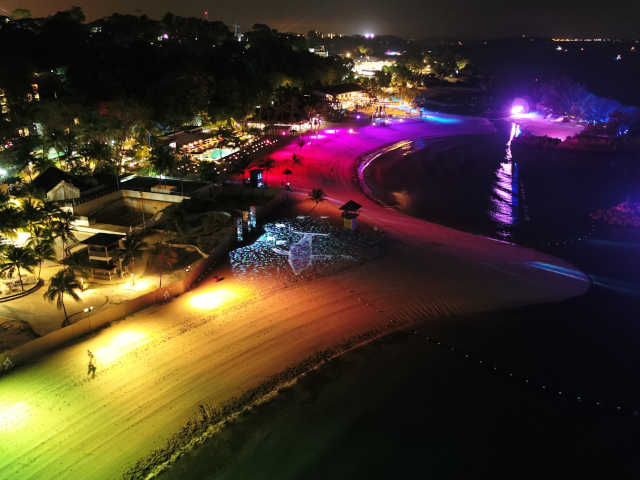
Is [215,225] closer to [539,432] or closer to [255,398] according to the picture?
[255,398]

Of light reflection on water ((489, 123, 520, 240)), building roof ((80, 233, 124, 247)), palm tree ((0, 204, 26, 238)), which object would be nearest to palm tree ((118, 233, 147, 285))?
building roof ((80, 233, 124, 247))

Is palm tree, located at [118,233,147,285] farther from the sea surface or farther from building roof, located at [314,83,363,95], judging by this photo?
building roof, located at [314,83,363,95]

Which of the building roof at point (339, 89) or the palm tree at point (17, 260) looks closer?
the palm tree at point (17, 260)

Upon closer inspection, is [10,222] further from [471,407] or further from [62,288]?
[471,407]

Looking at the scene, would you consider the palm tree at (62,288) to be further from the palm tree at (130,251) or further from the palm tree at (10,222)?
the palm tree at (10,222)

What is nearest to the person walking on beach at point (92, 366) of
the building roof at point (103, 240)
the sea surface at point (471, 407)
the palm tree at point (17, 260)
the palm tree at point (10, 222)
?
the sea surface at point (471, 407)

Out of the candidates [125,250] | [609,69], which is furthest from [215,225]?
[609,69]

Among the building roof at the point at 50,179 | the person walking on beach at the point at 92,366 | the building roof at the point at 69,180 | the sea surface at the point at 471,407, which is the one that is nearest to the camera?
the sea surface at the point at 471,407
